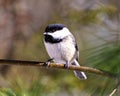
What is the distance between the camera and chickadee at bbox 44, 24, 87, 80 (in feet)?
3.69

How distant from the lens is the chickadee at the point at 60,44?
113 centimetres

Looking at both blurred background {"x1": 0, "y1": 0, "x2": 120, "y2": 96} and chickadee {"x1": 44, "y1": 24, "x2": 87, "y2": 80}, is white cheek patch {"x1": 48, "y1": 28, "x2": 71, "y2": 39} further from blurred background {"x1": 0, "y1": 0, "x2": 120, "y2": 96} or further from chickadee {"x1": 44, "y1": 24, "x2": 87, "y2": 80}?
blurred background {"x1": 0, "y1": 0, "x2": 120, "y2": 96}

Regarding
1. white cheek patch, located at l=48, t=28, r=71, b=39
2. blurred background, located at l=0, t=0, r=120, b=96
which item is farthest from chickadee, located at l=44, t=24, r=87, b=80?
blurred background, located at l=0, t=0, r=120, b=96

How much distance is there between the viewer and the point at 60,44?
119 centimetres

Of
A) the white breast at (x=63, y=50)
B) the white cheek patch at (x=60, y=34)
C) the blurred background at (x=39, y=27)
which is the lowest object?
the blurred background at (x=39, y=27)

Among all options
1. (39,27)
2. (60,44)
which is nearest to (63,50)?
(60,44)

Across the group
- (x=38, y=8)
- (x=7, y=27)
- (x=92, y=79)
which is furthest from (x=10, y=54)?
(x=92, y=79)

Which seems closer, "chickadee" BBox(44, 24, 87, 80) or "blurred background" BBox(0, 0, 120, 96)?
"chickadee" BBox(44, 24, 87, 80)

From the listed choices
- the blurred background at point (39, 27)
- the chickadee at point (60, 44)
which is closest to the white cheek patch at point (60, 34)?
the chickadee at point (60, 44)

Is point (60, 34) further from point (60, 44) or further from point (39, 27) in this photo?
point (39, 27)

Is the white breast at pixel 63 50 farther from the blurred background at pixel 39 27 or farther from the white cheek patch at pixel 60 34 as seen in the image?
the blurred background at pixel 39 27

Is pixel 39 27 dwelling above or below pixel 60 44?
below

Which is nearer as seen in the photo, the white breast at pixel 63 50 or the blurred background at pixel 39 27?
the white breast at pixel 63 50

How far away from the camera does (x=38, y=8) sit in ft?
8.38
